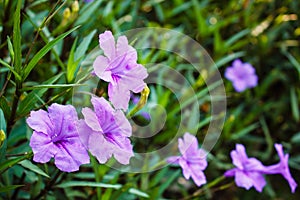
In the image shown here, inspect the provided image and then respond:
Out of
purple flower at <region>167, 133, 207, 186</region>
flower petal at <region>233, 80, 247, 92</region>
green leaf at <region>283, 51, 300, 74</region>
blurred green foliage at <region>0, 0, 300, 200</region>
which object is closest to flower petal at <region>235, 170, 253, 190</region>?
purple flower at <region>167, 133, 207, 186</region>

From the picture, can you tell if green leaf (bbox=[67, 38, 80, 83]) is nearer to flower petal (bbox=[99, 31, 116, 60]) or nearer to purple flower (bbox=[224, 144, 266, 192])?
flower petal (bbox=[99, 31, 116, 60])

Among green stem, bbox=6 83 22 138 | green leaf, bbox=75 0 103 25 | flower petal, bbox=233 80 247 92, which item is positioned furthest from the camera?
flower petal, bbox=233 80 247 92

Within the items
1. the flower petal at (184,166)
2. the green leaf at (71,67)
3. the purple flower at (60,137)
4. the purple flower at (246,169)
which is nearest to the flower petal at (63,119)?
the purple flower at (60,137)

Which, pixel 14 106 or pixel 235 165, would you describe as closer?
pixel 14 106

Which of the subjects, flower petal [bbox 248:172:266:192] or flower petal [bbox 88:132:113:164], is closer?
flower petal [bbox 88:132:113:164]

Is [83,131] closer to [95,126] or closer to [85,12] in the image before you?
[95,126]

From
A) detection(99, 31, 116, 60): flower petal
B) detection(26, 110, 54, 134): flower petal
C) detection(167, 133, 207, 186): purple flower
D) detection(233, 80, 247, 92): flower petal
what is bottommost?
detection(233, 80, 247, 92): flower petal

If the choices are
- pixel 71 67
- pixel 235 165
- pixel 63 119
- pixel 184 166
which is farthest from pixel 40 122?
pixel 235 165
